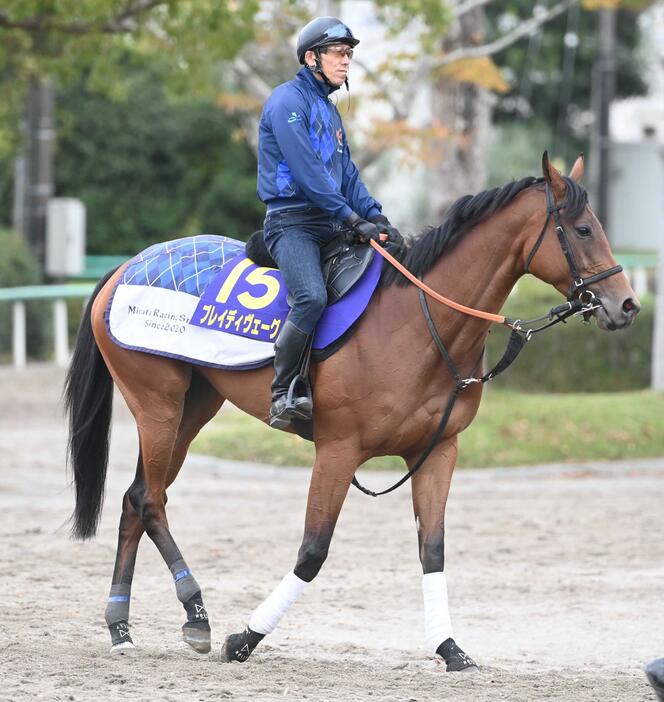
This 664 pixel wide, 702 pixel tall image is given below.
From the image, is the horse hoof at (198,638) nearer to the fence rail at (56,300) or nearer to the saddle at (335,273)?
the saddle at (335,273)

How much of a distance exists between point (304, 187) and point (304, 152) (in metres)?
0.16

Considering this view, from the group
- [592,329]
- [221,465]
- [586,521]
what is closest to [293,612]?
[586,521]

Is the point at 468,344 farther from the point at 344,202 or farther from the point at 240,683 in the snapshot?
the point at 240,683

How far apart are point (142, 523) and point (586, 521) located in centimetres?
484

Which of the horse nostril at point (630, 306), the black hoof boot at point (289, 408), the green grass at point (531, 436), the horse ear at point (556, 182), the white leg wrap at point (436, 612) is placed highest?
the horse ear at point (556, 182)

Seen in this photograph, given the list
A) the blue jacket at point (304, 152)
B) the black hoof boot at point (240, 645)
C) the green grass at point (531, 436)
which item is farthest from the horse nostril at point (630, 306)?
the green grass at point (531, 436)

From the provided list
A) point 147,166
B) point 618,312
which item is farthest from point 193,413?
point 147,166

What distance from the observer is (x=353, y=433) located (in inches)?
242

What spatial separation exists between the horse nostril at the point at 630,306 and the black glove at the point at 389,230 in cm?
119

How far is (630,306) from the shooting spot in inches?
227

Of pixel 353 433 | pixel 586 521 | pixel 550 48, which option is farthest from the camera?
pixel 550 48

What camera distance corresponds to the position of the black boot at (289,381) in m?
6.11

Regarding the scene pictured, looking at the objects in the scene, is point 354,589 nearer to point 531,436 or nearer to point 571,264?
point 571,264

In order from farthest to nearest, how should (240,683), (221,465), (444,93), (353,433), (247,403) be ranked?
(444,93) < (221,465) < (247,403) < (353,433) < (240,683)
